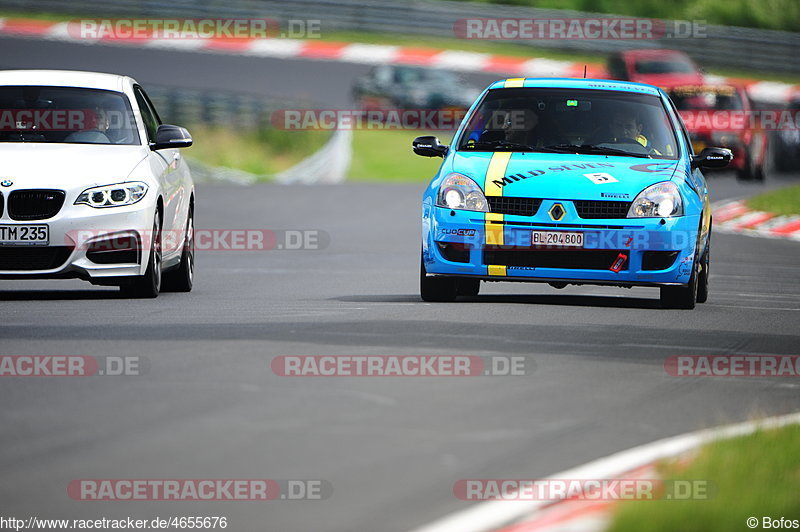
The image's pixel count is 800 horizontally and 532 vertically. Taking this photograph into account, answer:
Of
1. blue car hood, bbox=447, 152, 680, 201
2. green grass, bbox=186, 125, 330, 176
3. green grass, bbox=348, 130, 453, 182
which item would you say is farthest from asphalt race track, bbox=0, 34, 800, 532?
green grass, bbox=348, 130, 453, 182

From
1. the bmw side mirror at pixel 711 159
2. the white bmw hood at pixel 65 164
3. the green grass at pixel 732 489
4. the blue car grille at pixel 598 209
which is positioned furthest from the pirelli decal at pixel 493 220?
the green grass at pixel 732 489

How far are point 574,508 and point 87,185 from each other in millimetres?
7151

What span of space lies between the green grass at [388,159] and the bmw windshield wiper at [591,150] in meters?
19.2

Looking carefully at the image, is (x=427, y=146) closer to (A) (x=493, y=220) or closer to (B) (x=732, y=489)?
(A) (x=493, y=220)

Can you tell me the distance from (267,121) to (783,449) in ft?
87.4

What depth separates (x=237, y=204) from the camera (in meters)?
25.3

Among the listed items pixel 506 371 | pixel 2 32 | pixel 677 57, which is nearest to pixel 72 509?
pixel 506 371

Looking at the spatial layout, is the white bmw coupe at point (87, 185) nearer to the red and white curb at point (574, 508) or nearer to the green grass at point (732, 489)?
the red and white curb at point (574, 508)

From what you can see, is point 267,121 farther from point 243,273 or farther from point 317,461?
point 317,461

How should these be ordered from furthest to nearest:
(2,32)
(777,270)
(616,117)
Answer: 1. (2,32)
2. (777,270)
3. (616,117)

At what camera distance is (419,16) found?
4231cm

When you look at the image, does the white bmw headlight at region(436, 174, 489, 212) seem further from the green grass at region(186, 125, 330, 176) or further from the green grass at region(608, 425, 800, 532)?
the green grass at region(186, 125, 330, 176)

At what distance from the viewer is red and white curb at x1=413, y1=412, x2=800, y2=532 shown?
17.5 feet

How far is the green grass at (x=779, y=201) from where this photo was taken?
25375mm
